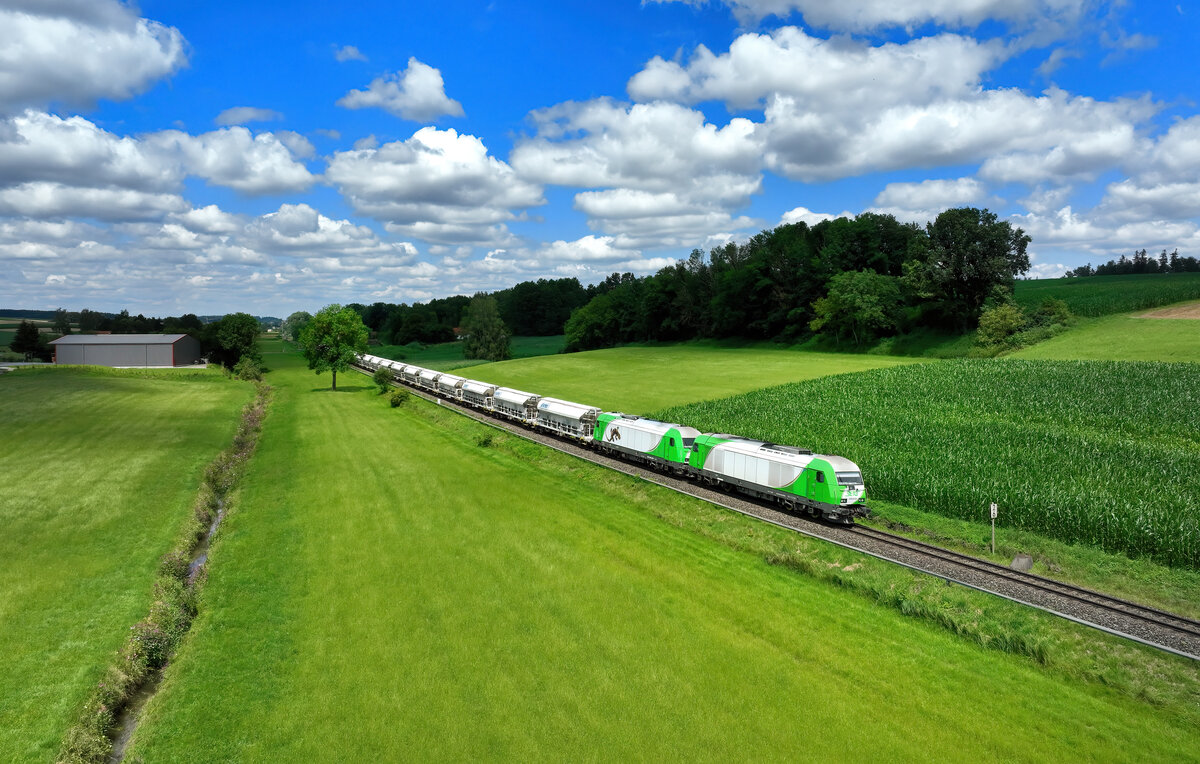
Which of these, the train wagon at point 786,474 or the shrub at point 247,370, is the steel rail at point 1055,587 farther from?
the shrub at point 247,370

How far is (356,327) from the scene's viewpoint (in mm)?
80375

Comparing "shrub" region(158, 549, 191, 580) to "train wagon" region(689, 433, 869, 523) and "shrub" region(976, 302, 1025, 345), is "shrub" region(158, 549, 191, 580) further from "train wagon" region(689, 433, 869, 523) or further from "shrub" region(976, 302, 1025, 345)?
"shrub" region(976, 302, 1025, 345)

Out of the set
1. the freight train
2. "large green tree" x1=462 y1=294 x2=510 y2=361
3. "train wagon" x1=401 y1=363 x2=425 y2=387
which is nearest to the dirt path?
the freight train

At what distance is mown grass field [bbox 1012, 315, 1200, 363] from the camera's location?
57.8 meters

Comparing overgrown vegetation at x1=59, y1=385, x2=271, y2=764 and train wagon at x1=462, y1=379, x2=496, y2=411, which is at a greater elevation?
train wagon at x1=462, y1=379, x2=496, y2=411

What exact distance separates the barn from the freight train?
8235cm

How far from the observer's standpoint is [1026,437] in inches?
1444

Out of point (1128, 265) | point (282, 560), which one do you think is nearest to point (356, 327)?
point (282, 560)

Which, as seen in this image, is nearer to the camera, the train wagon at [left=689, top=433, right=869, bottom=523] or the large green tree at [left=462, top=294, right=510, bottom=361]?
the train wagon at [left=689, top=433, right=869, bottom=523]

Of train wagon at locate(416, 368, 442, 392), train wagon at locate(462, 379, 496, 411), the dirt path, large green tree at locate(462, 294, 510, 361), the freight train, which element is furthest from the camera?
large green tree at locate(462, 294, 510, 361)

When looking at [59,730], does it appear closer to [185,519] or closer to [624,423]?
[185,519]

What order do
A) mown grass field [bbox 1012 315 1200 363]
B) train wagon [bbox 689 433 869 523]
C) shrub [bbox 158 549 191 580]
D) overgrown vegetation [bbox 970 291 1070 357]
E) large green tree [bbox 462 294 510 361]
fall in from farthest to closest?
large green tree [bbox 462 294 510 361] → overgrown vegetation [bbox 970 291 1070 357] → mown grass field [bbox 1012 315 1200 363] → train wagon [bbox 689 433 869 523] → shrub [bbox 158 549 191 580]

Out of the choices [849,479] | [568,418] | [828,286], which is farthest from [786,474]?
[828,286]

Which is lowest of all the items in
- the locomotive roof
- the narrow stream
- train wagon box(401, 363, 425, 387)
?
the narrow stream
